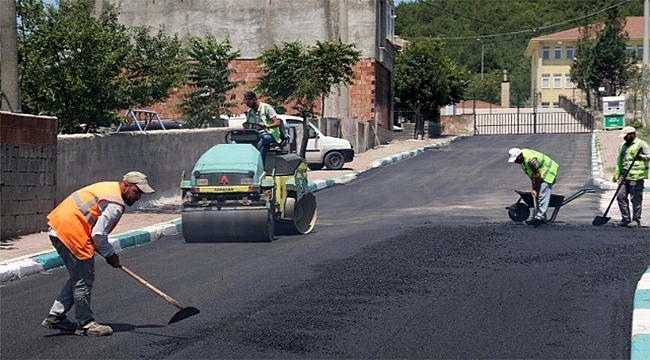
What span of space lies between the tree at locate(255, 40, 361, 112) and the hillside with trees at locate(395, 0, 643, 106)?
64427mm

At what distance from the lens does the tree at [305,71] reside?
3709 cm

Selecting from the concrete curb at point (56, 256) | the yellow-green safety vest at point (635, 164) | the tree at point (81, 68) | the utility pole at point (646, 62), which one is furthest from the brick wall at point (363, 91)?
the concrete curb at point (56, 256)

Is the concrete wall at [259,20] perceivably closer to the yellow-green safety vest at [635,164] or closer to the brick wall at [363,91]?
the brick wall at [363,91]

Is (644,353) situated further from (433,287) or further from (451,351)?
(433,287)

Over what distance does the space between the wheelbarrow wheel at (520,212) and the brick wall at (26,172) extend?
26.1ft

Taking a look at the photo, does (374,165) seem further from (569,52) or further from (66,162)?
(569,52)

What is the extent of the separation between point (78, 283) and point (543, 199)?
34.3 feet

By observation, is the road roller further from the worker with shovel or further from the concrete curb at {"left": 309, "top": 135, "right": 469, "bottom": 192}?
the concrete curb at {"left": 309, "top": 135, "right": 469, "bottom": 192}

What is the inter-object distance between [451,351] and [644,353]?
1.48m

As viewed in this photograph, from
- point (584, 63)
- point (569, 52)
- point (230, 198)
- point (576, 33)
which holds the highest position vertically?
point (576, 33)

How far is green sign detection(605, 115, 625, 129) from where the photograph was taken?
168ft

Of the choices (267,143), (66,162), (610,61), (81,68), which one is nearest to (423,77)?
(610,61)

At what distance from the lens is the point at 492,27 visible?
10981 cm

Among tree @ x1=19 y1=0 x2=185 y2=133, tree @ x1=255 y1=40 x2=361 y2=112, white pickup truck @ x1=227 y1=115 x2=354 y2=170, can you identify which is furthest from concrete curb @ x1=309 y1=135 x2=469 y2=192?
tree @ x1=19 y1=0 x2=185 y2=133
